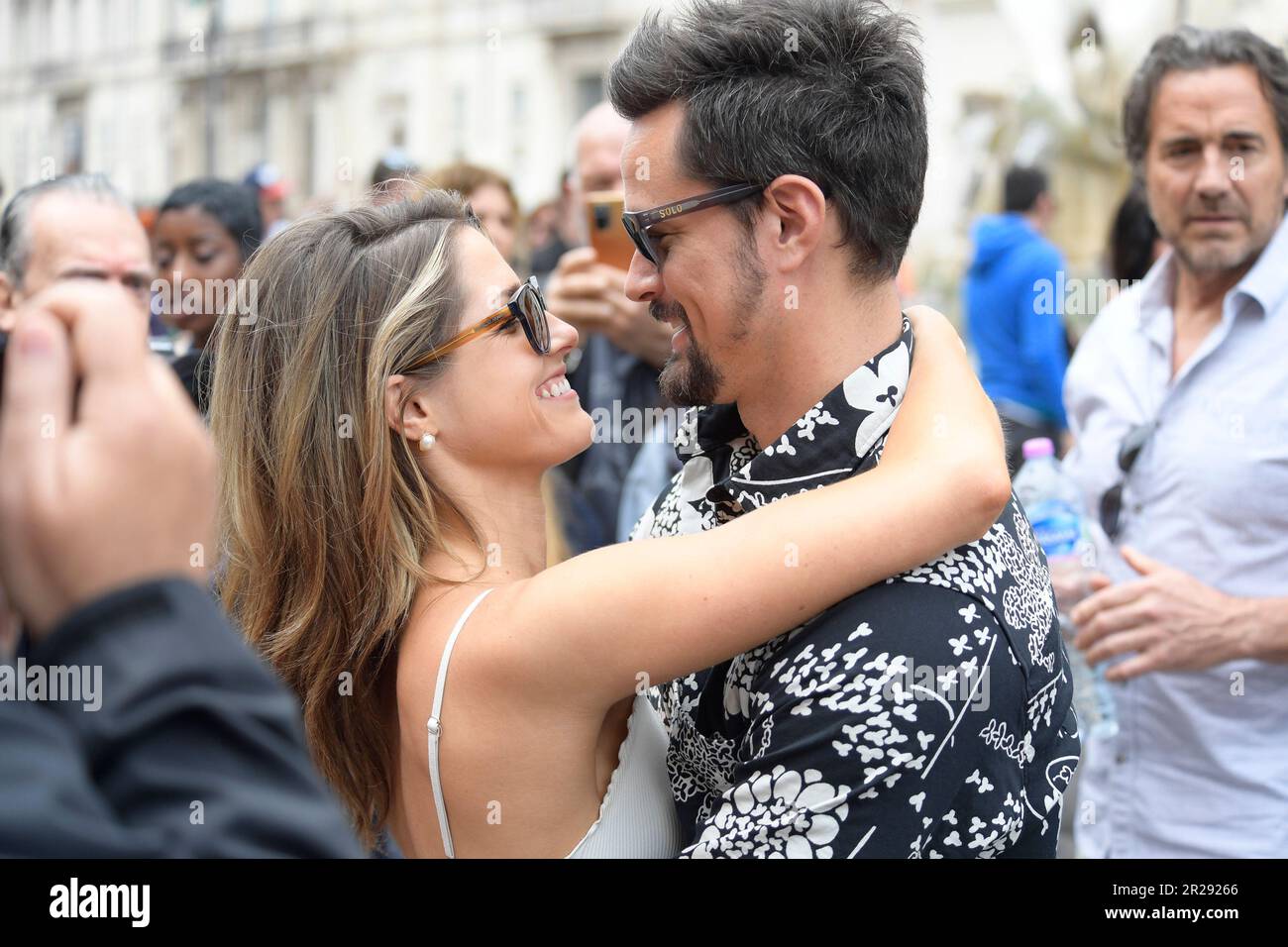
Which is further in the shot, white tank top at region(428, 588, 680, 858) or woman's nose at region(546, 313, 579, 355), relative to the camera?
woman's nose at region(546, 313, 579, 355)

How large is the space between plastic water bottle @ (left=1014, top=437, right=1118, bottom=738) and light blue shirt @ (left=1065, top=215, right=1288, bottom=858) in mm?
94

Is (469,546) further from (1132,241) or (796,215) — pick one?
(1132,241)

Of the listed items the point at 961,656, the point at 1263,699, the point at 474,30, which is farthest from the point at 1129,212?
the point at 474,30

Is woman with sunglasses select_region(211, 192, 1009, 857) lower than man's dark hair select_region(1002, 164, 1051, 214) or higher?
lower

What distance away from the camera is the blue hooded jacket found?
6.01 m

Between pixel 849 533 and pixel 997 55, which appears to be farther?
pixel 997 55

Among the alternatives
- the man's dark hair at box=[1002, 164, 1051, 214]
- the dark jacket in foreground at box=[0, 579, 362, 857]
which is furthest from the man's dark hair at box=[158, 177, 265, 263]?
A: the dark jacket in foreground at box=[0, 579, 362, 857]

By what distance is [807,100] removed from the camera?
6.24 ft

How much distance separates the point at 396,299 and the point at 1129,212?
375 centimetres

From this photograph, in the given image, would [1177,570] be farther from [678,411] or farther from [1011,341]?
[1011,341]

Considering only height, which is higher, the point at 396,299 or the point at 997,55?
the point at 997,55

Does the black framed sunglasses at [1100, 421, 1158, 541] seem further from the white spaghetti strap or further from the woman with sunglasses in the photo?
the white spaghetti strap

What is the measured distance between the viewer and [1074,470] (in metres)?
3.39

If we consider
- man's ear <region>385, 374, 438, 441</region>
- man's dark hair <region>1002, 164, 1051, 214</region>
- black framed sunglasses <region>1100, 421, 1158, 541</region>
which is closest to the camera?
man's ear <region>385, 374, 438, 441</region>
